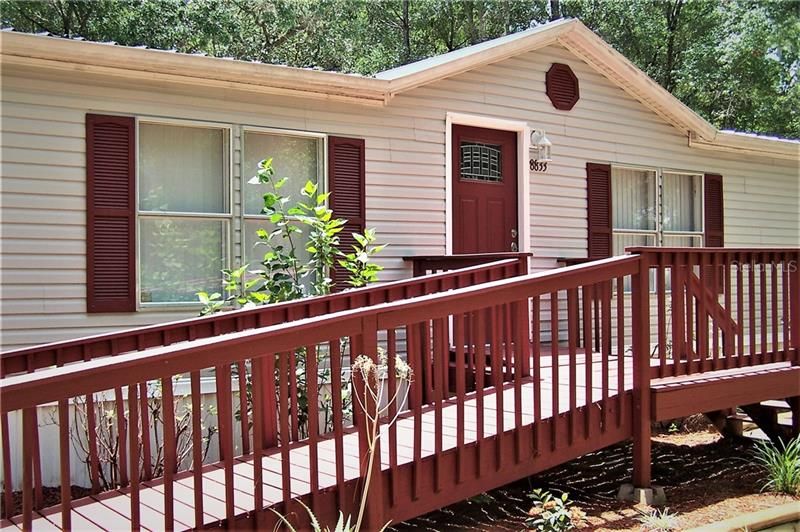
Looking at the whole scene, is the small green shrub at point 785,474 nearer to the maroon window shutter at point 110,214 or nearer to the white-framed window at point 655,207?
the white-framed window at point 655,207

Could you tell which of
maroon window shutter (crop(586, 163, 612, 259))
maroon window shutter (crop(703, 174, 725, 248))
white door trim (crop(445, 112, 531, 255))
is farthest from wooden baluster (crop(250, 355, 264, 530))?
maroon window shutter (crop(703, 174, 725, 248))

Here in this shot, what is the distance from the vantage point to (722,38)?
1684 centimetres

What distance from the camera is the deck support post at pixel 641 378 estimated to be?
14.1 ft

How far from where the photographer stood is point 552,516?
3533mm

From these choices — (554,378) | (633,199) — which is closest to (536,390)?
(554,378)

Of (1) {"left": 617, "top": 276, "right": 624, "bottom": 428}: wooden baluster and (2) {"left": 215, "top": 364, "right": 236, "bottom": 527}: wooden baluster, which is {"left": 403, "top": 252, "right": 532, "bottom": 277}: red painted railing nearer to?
(1) {"left": 617, "top": 276, "right": 624, "bottom": 428}: wooden baluster

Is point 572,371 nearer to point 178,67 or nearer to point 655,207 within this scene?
point 178,67

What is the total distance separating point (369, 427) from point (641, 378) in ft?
6.41

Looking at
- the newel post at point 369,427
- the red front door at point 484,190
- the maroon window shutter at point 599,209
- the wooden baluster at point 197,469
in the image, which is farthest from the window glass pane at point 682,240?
the wooden baluster at point 197,469

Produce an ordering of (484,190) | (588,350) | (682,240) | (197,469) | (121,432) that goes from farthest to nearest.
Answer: (682,240), (484,190), (588,350), (121,432), (197,469)

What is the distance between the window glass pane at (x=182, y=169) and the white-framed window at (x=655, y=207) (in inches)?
184

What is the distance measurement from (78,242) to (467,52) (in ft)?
13.3

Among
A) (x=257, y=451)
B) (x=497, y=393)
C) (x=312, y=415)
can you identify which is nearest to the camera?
(x=257, y=451)

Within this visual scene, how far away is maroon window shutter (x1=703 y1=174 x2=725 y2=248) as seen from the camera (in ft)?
29.4
